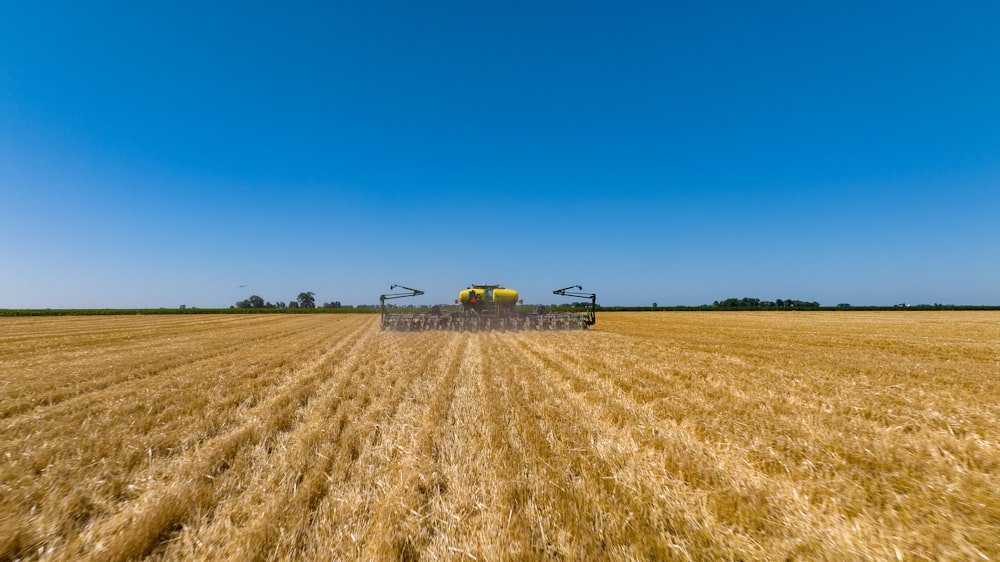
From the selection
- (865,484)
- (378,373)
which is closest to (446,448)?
(865,484)

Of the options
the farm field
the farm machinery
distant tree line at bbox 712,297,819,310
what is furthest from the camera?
distant tree line at bbox 712,297,819,310

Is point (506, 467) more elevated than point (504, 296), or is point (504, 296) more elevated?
point (504, 296)

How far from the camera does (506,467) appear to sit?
2.99 meters

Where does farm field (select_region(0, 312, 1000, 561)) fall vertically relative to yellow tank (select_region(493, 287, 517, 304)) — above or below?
below

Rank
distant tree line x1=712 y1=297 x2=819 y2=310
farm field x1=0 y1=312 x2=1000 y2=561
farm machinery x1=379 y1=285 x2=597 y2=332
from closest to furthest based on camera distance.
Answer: farm field x1=0 y1=312 x2=1000 y2=561
farm machinery x1=379 y1=285 x2=597 y2=332
distant tree line x1=712 y1=297 x2=819 y2=310

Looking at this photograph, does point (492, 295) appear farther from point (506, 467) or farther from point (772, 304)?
point (772, 304)

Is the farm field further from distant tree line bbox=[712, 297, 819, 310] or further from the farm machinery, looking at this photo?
distant tree line bbox=[712, 297, 819, 310]

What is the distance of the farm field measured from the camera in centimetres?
206

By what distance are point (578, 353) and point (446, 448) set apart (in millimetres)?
6295

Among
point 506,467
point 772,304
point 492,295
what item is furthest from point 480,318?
point 772,304

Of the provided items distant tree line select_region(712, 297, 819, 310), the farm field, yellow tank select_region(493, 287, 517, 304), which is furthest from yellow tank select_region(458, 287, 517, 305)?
distant tree line select_region(712, 297, 819, 310)

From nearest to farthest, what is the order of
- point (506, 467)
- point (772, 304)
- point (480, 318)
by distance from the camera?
point (506, 467) → point (480, 318) → point (772, 304)

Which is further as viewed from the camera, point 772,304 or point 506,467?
point 772,304

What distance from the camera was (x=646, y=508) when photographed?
2.37m
